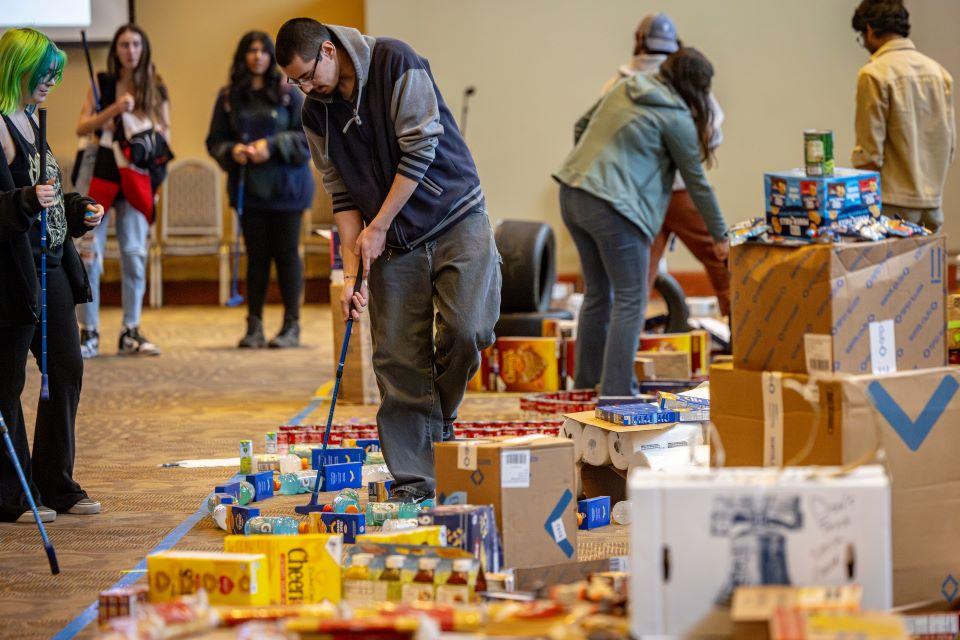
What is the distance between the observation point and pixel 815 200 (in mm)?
2666

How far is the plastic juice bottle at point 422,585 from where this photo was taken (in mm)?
2414

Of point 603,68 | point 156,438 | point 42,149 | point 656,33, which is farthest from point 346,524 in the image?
point 603,68

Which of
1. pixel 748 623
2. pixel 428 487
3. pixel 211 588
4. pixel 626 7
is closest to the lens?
pixel 748 623

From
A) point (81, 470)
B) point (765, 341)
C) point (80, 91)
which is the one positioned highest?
point (80, 91)

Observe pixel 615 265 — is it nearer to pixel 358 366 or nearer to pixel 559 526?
pixel 358 366

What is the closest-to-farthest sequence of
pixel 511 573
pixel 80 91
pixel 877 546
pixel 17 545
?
pixel 877 546, pixel 511 573, pixel 17 545, pixel 80 91

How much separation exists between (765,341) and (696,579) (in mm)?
736

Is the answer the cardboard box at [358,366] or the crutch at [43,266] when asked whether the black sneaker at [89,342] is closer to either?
the cardboard box at [358,366]

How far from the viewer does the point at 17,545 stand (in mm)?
3312

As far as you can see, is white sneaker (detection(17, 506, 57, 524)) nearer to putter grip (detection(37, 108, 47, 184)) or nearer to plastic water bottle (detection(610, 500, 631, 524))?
putter grip (detection(37, 108, 47, 184))

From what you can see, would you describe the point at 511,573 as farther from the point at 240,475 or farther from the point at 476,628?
the point at 240,475

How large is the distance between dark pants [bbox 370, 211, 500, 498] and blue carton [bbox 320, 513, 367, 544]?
326mm

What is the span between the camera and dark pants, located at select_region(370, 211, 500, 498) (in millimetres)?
3520

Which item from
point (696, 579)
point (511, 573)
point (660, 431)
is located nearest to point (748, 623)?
point (696, 579)
